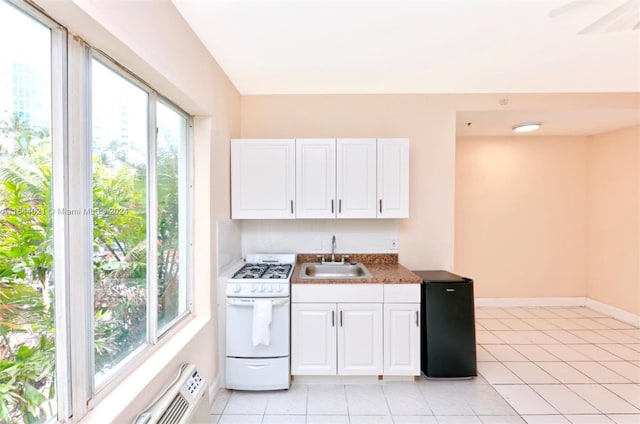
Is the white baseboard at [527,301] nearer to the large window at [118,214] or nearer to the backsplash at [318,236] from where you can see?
the backsplash at [318,236]

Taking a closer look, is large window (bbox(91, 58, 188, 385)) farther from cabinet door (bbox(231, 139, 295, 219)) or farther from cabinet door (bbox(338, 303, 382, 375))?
cabinet door (bbox(338, 303, 382, 375))

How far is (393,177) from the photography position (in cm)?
282

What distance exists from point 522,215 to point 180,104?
447 cm

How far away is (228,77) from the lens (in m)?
2.77

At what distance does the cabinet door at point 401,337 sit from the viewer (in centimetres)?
249

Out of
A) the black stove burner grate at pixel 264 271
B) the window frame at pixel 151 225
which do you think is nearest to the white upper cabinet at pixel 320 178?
the black stove burner grate at pixel 264 271

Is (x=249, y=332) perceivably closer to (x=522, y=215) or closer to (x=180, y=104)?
(x=180, y=104)

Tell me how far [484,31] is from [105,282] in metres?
2.71

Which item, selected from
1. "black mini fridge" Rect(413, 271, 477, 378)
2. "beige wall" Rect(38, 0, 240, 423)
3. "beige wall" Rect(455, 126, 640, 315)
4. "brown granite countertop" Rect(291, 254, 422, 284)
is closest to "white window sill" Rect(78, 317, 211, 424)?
"beige wall" Rect(38, 0, 240, 423)

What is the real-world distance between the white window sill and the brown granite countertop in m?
0.91

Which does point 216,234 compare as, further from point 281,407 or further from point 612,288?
point 612,288

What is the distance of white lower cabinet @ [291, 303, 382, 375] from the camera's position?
2480 mm

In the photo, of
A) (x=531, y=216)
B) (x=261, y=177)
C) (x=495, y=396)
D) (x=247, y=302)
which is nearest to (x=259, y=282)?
(x=247, y=302)

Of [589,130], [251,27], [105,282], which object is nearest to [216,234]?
[105,282]
